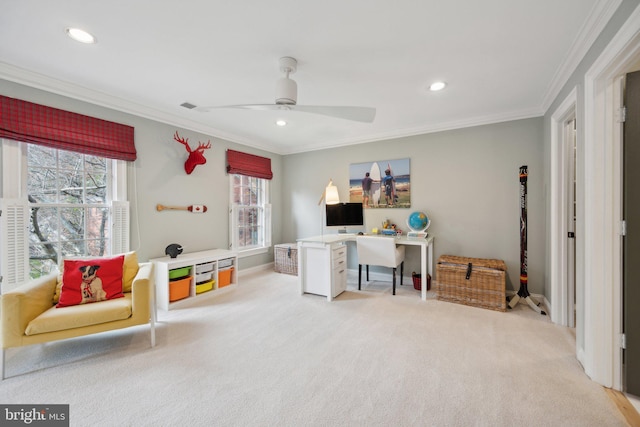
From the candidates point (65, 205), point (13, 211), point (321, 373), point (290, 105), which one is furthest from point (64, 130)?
point (321, 373)

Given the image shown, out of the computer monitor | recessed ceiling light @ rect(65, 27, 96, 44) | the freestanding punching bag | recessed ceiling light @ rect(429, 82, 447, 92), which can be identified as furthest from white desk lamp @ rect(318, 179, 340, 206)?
recessed ceiling light @ rect(65, 27, 96, 44)

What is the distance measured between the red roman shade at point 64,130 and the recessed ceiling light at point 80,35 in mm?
1025

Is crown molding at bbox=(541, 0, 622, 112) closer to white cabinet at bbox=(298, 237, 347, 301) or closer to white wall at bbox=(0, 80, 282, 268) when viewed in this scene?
white cabinet at bbox=(298, 237, 347, 301)

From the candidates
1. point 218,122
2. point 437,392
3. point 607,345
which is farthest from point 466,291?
point 218,122

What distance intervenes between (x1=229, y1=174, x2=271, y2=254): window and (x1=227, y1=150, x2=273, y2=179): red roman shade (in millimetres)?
154

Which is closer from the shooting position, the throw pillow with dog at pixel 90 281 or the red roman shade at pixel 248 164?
the throw pillow with dog at pixel 90 281

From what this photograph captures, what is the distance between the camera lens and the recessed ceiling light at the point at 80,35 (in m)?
1.83

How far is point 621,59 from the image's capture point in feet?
4.97

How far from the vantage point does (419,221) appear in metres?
3.83

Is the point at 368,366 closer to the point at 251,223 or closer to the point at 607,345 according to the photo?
the point at 607,345

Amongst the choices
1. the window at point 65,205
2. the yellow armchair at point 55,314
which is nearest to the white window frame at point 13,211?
the window at point 65,205

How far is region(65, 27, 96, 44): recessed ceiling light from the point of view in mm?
1825

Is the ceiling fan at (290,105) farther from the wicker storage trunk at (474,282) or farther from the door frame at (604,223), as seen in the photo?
the wicker storage trunk at (474,282)

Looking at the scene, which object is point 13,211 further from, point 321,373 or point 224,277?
point 321,373
